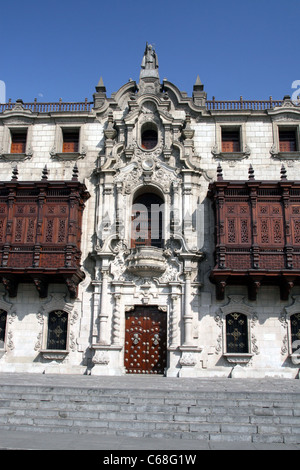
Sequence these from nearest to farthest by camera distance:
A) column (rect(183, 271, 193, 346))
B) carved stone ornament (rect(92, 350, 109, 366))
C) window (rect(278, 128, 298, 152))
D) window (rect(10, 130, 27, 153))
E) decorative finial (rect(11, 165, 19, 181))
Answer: carved stone ornament (rect(92, 350, 109, 366))
column (rect(183, 271, 193, 346))
decorative finial (rect(11, 165, 19, 181))
window (rect(278, 128, 298, 152))
window (rect(10, 130, 27, 153))

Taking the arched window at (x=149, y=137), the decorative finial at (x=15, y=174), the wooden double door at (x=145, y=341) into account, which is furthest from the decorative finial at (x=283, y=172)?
the decorative finial at (x=15, y=174)

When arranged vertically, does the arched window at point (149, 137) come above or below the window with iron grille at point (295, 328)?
above

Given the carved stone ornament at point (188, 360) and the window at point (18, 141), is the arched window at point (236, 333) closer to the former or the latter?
the carved stone ornament at point (188, 360)

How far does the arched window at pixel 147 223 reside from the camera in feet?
68.1

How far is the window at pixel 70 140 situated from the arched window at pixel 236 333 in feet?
36.8

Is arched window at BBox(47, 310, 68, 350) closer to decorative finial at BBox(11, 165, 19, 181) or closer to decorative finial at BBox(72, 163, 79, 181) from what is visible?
decorative finial at BBox(72, 163, 79, 181)

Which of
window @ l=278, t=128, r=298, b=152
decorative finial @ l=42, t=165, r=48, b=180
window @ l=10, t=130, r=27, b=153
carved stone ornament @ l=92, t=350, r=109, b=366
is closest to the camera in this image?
carved stone ornament @ l=92, t=350, r=109, b=366

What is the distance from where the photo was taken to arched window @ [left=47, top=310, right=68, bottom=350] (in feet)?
63.9

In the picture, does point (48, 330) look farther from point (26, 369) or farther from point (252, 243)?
point (252, 243)

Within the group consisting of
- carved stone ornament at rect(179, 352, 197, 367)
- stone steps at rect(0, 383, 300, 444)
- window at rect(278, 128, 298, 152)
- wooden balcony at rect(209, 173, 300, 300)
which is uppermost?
window at rect(278, 128, 298, 152)

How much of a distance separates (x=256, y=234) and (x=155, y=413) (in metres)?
10.5

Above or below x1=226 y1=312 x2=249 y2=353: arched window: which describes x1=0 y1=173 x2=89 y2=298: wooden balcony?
above

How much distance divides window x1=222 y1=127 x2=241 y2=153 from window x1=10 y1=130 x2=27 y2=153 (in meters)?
10.1

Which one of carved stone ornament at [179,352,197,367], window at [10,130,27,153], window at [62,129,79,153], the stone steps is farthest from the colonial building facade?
the stone steps
